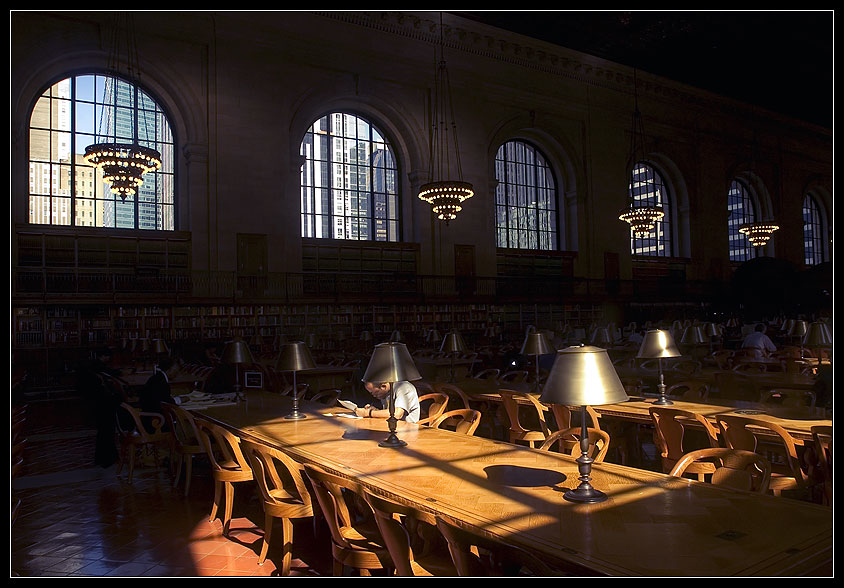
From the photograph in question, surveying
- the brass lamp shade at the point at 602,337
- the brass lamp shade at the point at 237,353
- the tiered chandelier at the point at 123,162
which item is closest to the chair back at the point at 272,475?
the brass lamp shade at the point at 237,353

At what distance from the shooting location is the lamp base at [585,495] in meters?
2.63

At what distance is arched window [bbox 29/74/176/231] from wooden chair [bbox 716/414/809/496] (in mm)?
14303

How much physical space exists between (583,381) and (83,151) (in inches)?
615

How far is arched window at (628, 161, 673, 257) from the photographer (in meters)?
24.6

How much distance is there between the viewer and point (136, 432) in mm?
6336

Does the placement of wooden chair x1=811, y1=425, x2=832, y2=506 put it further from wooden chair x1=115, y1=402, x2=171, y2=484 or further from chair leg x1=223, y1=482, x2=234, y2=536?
wooden chair x1=115, y1=402, x2=171, y2=484

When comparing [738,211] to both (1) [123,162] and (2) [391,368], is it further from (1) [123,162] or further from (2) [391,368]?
(2) [391,368]

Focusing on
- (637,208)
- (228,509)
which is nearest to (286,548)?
(228,509)

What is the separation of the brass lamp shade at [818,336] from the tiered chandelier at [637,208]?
41.6 feet

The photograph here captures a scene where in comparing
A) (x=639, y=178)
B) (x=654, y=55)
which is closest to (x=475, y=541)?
(x=654, y=55)

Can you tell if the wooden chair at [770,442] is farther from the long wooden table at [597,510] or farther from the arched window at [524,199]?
the arched window at [524,199]

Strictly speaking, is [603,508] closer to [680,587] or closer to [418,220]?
[680,587]

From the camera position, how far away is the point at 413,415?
15.9 feet

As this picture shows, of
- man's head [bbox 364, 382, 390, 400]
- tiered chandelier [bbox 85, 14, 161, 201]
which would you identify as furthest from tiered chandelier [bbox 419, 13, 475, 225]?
man's head [bbox 364, 382, 390, 400]
